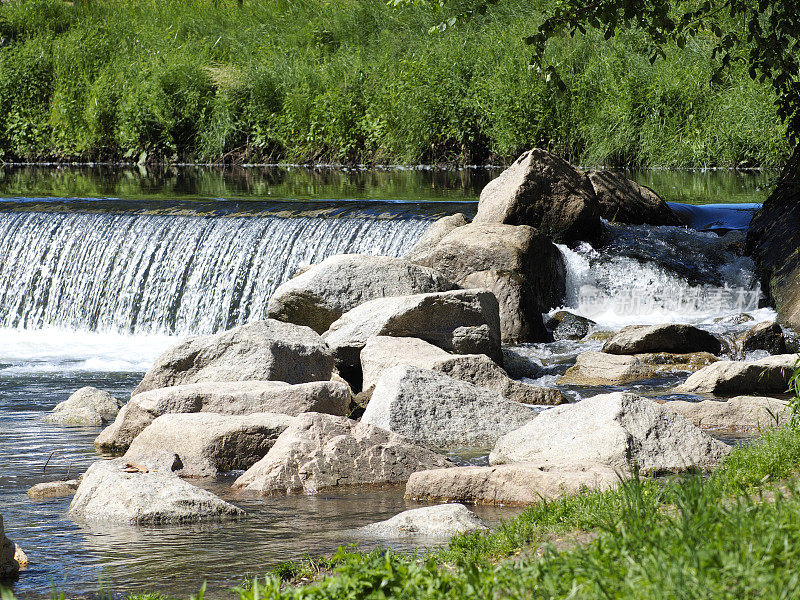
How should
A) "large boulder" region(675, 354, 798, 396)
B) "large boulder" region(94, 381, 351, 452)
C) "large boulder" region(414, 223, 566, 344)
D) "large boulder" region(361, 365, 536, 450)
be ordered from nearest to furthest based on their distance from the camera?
"large boulder" region(361, 365, 536, 450)
"large boulder" region(94, 381, 351, 452)
"large boulder" region(675, 354, 798, 396)
"large boulder" region(414, 223, 566, 344)

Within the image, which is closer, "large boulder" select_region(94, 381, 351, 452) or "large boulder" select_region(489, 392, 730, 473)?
"large boulder" select_region(489, 392, 730, 473)

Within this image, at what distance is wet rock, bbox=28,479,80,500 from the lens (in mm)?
6270

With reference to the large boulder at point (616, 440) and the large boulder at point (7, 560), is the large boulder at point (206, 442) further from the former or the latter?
the large boulder at point (7, 560)

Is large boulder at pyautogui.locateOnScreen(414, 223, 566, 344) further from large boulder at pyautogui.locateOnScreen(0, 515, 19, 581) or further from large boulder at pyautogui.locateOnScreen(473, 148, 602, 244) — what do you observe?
large boulder at pyautogui.locateOnScreen(0, 515, 19, 581)

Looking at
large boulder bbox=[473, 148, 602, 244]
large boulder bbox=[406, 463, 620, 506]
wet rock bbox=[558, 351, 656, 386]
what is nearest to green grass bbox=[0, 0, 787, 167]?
large boulder bbox=[473, 148, 602, 244]

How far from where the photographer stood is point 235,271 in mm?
13484

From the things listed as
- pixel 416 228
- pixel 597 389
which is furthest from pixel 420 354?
pixel 416 228

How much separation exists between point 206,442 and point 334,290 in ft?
12.8

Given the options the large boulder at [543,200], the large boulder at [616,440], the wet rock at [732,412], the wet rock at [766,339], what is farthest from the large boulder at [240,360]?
the large boulder at [543,200]

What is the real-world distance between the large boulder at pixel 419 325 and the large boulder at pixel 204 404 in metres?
1.83

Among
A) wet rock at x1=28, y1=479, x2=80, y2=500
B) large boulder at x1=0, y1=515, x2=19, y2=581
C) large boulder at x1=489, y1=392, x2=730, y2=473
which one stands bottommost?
wet rock at x1=28, y1=479, x2=80, y2=500

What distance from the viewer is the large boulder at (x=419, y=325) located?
31.6ft

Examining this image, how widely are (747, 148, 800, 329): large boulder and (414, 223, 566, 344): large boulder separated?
7.86ft

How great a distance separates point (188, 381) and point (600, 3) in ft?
16.2
